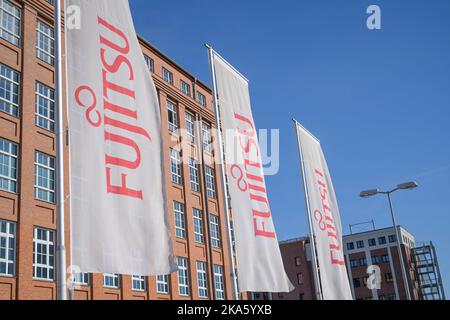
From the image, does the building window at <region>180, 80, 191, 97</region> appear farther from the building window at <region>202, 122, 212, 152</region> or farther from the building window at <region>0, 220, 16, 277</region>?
the building window at <region>0, 220, 16, 277</region>

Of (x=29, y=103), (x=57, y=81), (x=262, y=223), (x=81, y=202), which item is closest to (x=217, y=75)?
(x=262, y=223)

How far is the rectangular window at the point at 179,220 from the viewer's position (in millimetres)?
38000

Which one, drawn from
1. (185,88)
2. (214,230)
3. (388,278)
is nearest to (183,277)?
(214,230)

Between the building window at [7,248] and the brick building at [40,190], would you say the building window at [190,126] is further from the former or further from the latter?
the building window at [7,248]

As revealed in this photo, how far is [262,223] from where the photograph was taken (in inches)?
668

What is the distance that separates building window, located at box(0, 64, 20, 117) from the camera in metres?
26.5

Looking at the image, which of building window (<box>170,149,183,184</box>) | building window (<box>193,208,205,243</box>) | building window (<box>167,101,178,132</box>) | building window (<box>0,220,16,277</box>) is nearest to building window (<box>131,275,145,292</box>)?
building window (<box>193,208,205,243</box>)

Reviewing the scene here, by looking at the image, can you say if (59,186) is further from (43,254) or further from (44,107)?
(44,107)

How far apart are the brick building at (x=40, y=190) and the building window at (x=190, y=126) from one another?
131cm

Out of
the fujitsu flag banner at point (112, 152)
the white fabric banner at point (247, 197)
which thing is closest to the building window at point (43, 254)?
the white fabric banner at point (247, 197)

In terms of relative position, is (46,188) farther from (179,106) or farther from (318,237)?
(179,106)

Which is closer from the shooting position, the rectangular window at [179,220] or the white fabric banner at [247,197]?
the white fabric banner at [247,197]

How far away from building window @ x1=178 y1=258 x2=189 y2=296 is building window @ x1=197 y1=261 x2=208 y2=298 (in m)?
1.55
